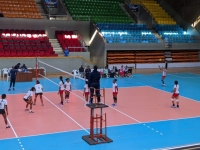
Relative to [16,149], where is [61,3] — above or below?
above

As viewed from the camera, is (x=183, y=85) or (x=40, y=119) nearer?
(x=40, y=119)

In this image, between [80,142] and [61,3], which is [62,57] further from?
[80,142]

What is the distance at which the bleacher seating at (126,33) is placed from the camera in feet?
104

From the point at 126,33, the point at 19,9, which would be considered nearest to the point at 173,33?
the point at 126,33

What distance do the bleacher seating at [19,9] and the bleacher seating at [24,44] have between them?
2.22 meters

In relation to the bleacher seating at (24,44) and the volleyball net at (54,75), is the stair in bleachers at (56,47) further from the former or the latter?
the volleyball net at (54,75)

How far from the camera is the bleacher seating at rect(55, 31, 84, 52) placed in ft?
96.4

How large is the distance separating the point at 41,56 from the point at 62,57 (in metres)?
1.95

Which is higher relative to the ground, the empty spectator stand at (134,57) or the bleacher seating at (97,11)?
the bleacher seating at (97,11)

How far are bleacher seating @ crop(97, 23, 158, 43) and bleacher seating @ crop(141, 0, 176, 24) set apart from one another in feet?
12.0

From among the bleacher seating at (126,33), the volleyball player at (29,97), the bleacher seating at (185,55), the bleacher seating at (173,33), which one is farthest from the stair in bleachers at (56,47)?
the volleyball player at (29,97)

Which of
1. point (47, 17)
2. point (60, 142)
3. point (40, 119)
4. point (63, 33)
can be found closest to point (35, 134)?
point (60, 142)

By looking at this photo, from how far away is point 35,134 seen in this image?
391 inches

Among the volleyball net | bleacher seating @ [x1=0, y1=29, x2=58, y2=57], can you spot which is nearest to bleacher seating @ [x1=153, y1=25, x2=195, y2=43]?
the volleyball net
